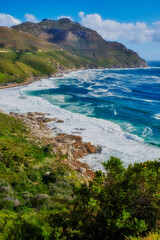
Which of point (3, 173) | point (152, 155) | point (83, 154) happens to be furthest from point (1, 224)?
point (152, 155)

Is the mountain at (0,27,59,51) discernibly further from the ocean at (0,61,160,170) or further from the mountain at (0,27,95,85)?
the ocean at (0,61,160,170)

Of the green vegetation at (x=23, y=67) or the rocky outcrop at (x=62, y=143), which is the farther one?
the green vegetation at (x=23, y=67)

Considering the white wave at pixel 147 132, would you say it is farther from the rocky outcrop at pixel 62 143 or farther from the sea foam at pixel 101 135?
the rocky outcrop at pixel 62 143

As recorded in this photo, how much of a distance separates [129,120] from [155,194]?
118ft

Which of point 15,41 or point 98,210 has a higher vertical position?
point 15,41

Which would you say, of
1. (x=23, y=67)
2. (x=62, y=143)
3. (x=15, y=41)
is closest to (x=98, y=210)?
(x=62, y=143)

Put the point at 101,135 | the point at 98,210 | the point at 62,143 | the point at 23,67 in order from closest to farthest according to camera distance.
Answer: the point at 98,210
the point at 62,143
the point at 101,135
the point at 23,67

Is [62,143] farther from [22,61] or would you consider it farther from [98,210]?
[22,61]

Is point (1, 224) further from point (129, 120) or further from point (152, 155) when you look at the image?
point (129, 120)

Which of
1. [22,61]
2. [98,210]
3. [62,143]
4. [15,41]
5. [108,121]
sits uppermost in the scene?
[15,41]

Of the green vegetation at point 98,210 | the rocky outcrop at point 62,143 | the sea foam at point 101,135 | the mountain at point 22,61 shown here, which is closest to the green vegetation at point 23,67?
the mountain at point 22,61

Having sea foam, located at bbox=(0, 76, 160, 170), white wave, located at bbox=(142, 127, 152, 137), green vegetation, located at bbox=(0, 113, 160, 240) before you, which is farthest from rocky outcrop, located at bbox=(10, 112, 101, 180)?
white wave, located at bbox=(142, 127, 152, 137)

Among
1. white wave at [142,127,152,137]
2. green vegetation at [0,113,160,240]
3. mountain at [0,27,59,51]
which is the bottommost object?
white wave at [142,127,152,137]

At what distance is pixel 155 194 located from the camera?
8.54 metres
